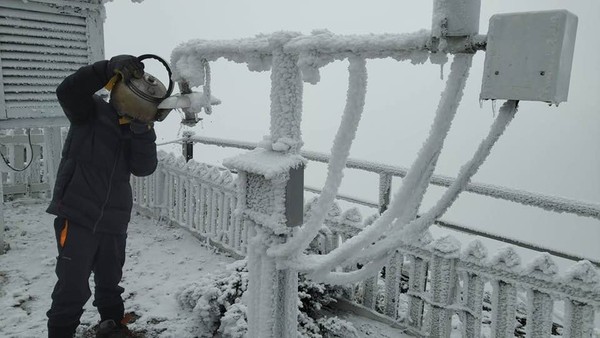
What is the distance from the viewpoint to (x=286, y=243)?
2207 millimetres

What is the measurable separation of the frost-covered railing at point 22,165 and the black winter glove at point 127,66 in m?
6.28

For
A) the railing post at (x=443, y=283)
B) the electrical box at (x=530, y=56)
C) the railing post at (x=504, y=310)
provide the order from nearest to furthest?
the electrical box at (x=530, y=56) → the railing post at (x=504, y=310) → the railing post at (x=443, y=283)

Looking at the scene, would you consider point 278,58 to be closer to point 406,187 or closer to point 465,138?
point 406,187

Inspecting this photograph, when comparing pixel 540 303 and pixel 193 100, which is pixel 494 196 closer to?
A: pixel 540 303

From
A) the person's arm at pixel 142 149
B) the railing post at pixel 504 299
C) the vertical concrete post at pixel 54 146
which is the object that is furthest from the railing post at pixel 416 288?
the vertical concrete post at pixel 54 146

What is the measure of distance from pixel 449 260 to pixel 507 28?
2.71 metres

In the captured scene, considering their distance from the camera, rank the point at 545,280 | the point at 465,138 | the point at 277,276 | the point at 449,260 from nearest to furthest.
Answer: the point at 277,276
the point at 545,280
the point at 449,260
the point at 465,138

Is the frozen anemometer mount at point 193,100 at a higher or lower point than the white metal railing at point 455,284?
higher

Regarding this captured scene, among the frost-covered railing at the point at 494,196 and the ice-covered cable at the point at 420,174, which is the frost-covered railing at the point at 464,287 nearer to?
the frost-covered railing at the point at 494,196

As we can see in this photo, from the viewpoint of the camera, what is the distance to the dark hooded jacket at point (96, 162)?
11.1 feet

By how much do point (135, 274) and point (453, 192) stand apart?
4399mm

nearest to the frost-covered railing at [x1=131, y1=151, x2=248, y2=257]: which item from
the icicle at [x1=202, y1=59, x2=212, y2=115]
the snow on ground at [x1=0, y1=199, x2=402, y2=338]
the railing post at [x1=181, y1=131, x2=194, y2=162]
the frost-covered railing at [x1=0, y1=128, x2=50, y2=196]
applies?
the snow on ground at [x1=0, y1=199, x2=402, y2=338]

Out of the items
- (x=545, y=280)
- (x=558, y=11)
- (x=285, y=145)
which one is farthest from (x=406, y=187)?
(x=545, y=280)

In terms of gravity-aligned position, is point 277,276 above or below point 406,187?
below
